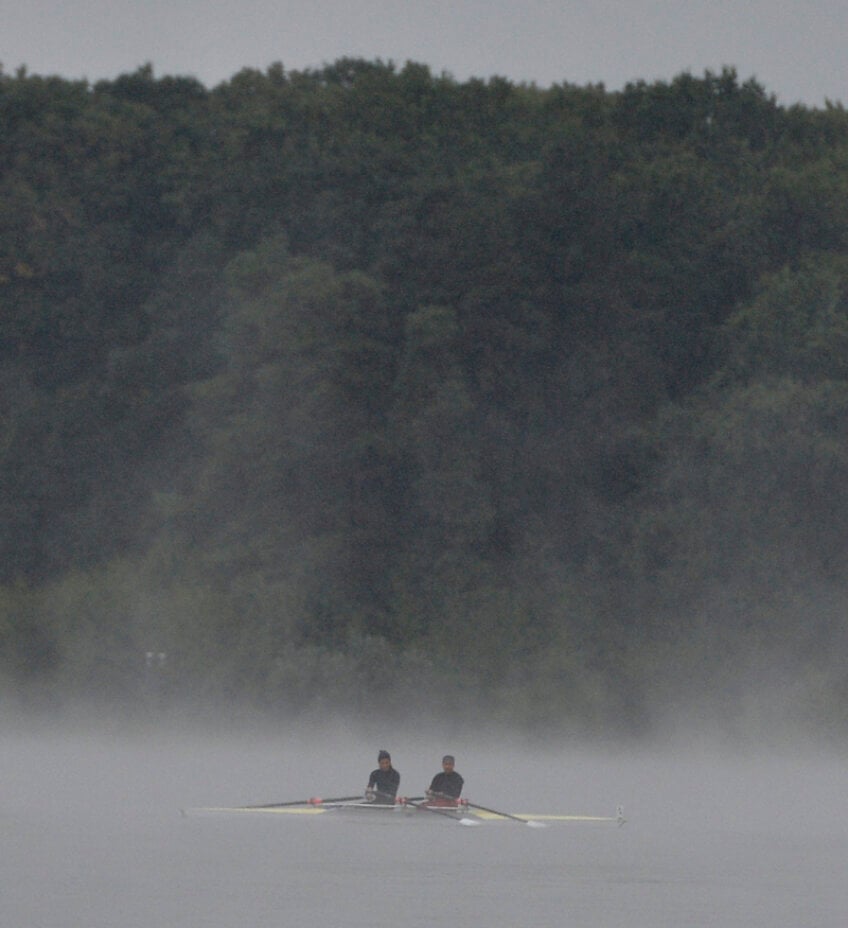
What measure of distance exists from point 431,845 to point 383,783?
154 cm

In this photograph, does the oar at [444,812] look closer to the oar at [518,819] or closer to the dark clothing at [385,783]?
the oar at [518,819]

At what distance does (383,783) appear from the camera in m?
29.0

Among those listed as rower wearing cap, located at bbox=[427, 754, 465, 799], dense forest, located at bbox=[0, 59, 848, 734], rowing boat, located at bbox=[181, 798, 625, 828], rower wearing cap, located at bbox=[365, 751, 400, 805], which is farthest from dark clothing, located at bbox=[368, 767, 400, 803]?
A: dense forest, located at bbox=[0, 59, 848, 734]

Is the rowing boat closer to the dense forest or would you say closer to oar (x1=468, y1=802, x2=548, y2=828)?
oar (x1=468, y1=802, x2=548, y2=828)

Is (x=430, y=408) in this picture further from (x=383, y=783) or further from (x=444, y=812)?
(x=444, y=812)

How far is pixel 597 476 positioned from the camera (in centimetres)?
4753

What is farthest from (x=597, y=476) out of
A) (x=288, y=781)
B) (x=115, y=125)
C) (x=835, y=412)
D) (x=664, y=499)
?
(x=115, y=125)

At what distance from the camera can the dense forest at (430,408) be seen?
144ft

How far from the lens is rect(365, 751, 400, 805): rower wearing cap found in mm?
28812

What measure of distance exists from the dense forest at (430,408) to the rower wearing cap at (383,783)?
48.4 ft

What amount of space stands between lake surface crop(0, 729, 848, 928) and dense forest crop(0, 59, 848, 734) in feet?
9.35

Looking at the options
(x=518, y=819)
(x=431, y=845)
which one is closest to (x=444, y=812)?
(x=431, y=845)

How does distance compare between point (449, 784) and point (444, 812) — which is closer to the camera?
point (444, 812)

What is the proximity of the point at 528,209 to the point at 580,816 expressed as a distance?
21.2m
